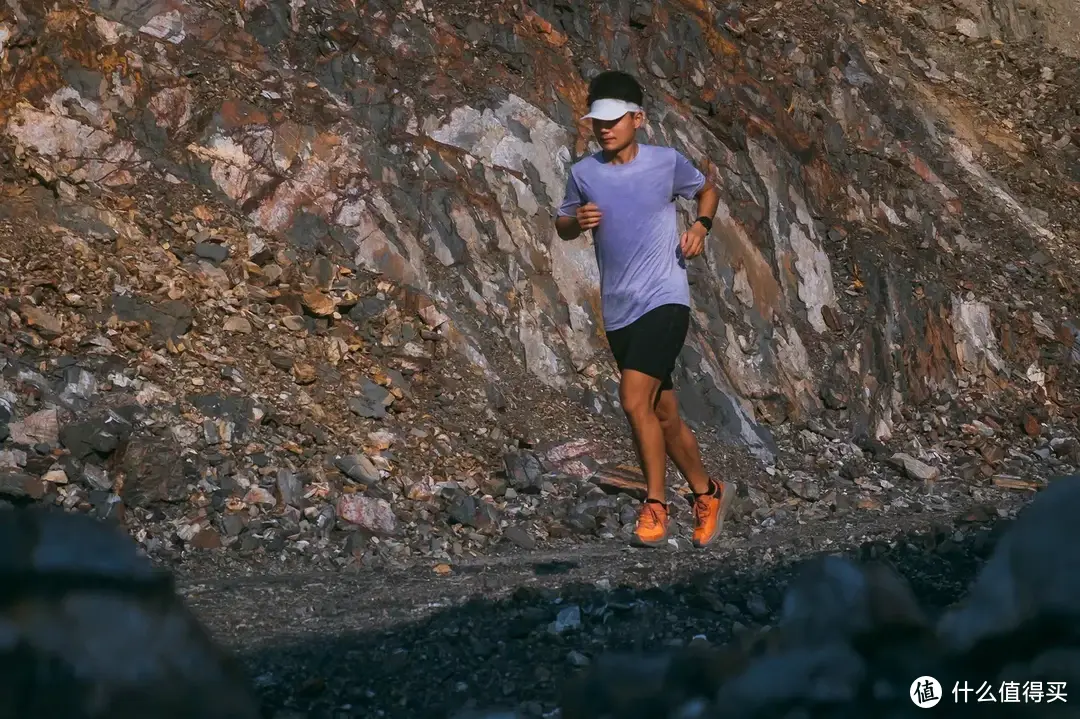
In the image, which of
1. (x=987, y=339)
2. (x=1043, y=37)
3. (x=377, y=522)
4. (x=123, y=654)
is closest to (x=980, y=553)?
(x=377, y=522)

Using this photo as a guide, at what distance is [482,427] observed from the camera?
7.50 meters

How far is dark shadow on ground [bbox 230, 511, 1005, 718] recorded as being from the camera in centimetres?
312

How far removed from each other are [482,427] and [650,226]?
2828 millimetres

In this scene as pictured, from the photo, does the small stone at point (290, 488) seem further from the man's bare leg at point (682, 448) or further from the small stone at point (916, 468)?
the small stone at point (916, 468)

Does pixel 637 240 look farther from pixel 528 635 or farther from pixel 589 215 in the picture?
pixel 528 635

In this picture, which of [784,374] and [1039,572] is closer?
[1039,572]

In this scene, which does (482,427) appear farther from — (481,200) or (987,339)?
(987,339)

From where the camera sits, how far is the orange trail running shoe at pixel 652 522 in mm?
5238

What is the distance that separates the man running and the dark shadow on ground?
2.49 feet

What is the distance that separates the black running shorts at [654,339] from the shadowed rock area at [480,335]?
0.87m

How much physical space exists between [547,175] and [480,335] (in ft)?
5.55

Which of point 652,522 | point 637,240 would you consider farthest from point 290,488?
point 637,240

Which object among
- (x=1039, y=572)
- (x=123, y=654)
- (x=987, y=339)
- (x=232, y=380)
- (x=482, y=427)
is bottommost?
(x=987, y=339)

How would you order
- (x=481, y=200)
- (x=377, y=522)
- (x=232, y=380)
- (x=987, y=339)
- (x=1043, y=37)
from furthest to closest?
(x=1043, y=37)
(x=987, y=339)
(x=481, y=200)
(x=232, y=380)
(x=377, y=522)
